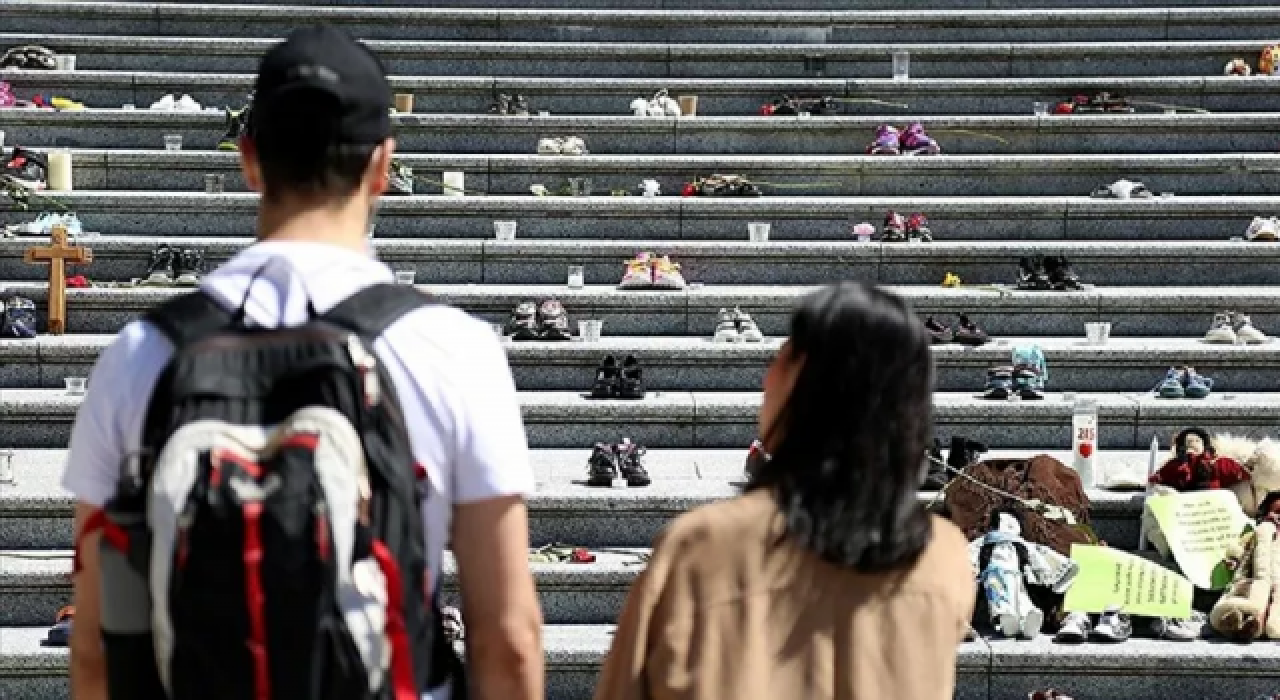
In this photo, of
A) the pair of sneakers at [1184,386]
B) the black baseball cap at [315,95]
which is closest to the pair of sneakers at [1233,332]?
the pair of sneakers at [1184,386]

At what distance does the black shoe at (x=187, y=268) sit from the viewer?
7988 millimetres

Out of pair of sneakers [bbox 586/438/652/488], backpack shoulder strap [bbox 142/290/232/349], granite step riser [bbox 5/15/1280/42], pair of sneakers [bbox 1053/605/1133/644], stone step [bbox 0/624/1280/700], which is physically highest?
granite step riser [bbox 5/15/1280/42]

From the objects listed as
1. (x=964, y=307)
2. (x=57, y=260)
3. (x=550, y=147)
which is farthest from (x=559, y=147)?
(x=57, y=260)

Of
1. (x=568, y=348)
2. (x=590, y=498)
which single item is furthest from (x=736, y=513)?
(x=568, y=348)

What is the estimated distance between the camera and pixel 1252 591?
589 centimetres

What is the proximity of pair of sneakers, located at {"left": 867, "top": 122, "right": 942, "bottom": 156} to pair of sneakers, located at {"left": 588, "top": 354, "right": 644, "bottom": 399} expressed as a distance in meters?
2.47

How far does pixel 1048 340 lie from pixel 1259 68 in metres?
3.05

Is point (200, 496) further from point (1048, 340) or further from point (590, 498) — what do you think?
point (1048, 340)

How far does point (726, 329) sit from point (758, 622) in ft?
18.0

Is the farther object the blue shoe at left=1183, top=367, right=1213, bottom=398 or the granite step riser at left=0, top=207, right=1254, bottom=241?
the granite step riser at left=0, top=207, right=1254, bottom=241

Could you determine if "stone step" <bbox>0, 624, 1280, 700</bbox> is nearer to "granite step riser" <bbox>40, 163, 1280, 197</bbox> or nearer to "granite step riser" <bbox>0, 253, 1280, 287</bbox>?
"granite step riser" <bbox>0, 253, 1280, 287</bbox>

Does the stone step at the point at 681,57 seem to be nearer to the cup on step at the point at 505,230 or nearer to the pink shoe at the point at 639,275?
the cup on step at the point at 505,230

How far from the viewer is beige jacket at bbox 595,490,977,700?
89.6 inches

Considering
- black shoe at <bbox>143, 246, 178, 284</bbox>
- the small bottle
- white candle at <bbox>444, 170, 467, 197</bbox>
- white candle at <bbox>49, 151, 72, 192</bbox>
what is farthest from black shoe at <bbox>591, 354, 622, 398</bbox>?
white candle at <bbox>49, 151, 72, 192</bbox>
